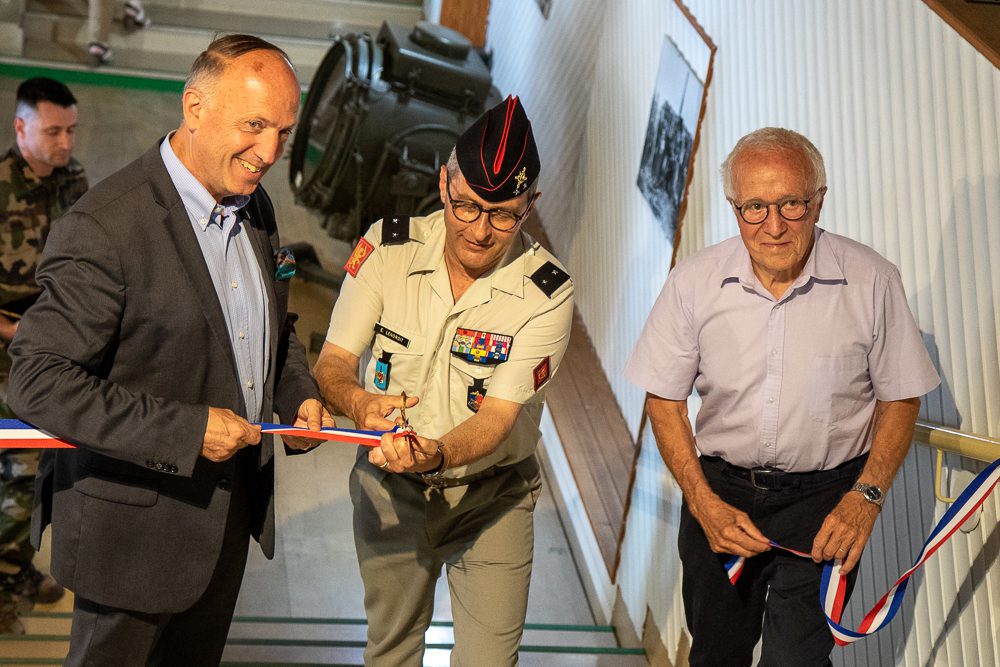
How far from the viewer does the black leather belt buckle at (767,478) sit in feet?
8.86

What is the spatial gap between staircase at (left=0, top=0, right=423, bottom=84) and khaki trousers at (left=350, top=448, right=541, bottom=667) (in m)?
7.27

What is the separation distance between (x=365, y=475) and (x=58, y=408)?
0.95 meters

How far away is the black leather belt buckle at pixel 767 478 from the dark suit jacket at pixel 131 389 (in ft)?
3.68

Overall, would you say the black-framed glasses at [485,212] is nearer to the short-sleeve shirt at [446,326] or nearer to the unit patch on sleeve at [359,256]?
the short-sleeve shirt at [446,326]

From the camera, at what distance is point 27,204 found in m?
4.73

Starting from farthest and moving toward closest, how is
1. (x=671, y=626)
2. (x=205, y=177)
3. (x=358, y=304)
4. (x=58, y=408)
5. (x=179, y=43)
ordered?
(x=179, y=43), (x=671, y=626), (x=358, y=304), (x=205, y=177), (x=58, y=408)

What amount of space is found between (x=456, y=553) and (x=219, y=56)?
51.3 inches

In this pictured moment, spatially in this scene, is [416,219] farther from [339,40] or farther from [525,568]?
[339,40]

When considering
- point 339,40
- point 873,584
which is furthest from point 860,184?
point 339,40

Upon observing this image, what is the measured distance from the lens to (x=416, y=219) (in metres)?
2.88

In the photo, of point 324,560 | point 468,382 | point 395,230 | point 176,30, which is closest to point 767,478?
point 468,382

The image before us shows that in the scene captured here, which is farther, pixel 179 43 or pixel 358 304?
pixel 179 43

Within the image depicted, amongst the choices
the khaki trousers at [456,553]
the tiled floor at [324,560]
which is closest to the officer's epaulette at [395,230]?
the khaki trousers at [456,553]

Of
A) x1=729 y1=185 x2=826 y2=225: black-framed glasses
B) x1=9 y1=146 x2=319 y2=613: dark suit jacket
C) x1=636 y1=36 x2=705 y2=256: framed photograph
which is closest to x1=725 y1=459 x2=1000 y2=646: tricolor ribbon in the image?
x1=729 y1=185 x2=826 y2=225: black-framed glasses
